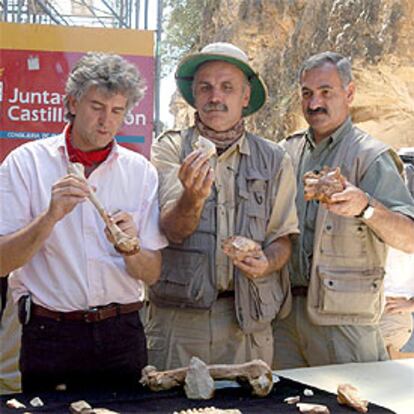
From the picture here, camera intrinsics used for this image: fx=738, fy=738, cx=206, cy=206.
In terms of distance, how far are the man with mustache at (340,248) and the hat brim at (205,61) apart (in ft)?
0.83

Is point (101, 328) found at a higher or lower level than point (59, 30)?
lower

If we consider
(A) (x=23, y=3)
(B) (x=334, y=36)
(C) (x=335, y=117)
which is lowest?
(C) (x=335, y=117)

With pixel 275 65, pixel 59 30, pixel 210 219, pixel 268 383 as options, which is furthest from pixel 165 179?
pixel 275 65

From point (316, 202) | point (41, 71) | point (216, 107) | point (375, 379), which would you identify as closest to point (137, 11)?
point (41, 71)

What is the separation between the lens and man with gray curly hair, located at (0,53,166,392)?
91.6 inches

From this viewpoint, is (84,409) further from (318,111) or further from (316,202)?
(318,111)

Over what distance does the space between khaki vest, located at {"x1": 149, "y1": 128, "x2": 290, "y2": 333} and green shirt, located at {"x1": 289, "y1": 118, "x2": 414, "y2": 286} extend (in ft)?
0.74

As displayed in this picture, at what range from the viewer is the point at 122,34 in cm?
346

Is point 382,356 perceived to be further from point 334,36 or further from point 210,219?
point 334,36

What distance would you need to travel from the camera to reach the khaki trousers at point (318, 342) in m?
2.96

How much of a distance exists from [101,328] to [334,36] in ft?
33.6

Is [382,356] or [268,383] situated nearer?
[268,383]

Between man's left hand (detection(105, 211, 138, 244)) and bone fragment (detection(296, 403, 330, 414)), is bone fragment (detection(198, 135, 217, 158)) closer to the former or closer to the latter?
man's left hand (detection(105, 211, 138, 244))

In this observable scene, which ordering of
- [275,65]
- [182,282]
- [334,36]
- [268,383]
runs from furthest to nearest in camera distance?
1. [275,65]
2. [334,36]
3. [182,282]
4. [268,383]
